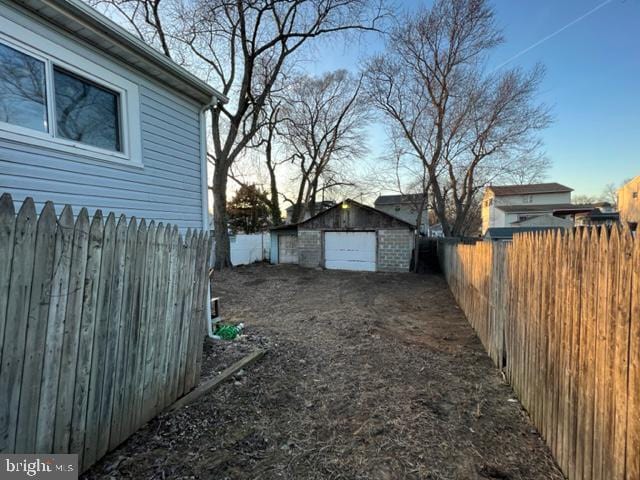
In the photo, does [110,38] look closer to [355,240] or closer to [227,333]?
[227,333]

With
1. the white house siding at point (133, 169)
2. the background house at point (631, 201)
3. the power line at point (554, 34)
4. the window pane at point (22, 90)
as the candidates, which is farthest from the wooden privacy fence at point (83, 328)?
the background house at point (631, 201)

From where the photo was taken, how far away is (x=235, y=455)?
2211 millimetres

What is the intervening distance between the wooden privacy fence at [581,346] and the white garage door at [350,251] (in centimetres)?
1130

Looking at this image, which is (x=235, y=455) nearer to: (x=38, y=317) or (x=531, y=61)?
(x=38, y=317)

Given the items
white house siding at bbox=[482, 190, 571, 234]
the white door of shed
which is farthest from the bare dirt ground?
white house siding at bbox=[482, 190, 571, 234]

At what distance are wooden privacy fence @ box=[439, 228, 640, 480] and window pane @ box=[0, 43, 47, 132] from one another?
481 cm

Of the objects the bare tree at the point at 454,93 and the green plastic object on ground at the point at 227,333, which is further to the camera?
the bare tree at the point at 454,93

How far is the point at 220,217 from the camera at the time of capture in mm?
14219

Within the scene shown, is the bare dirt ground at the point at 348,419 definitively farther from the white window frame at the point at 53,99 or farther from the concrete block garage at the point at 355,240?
the concrete block garage at the point at 355,240

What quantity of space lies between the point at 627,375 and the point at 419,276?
471 inches

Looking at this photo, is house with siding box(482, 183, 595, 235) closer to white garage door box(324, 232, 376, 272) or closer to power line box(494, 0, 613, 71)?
power line box(494, 0, 613, 71)

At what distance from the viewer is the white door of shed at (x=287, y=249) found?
55.9 feet

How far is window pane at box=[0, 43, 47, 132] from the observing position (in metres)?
2.82

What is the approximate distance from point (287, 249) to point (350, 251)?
416 centimetres
